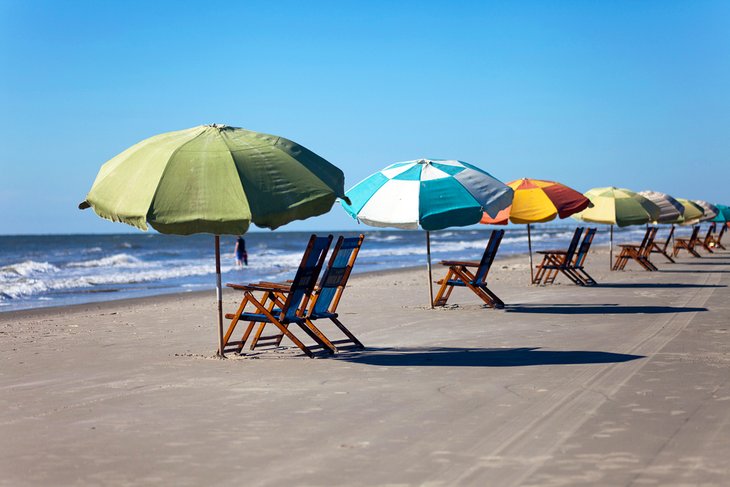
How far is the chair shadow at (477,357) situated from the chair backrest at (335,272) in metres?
0.54

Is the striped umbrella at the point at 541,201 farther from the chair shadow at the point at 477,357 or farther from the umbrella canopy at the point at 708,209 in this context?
the umbrella canopy at the point at 708,209

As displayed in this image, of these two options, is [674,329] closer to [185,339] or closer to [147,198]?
[185,339]

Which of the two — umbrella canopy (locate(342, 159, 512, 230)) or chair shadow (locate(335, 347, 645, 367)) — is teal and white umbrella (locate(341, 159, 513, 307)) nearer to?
umbrella canopy (locate(342, 159, 512, 230))

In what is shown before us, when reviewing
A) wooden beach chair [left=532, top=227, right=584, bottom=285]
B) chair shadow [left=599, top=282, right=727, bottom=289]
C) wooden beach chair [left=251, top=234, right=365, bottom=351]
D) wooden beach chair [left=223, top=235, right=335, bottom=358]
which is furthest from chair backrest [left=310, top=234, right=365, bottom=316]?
chair shadow [left=599, top=282, right=727, bottom=289]

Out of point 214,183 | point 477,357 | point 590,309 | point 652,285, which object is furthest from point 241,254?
point 214,183

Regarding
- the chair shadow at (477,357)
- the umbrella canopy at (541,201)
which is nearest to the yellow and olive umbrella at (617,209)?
the umbrella canopy at (541,201)

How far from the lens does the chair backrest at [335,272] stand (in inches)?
346

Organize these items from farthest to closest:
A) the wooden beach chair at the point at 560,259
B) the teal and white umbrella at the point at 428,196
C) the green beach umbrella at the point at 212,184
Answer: the wooden beach chair at the point at 560,259
the teal and white umbrella at the point at 428,196
the green beach umbrella at the point at 212,184

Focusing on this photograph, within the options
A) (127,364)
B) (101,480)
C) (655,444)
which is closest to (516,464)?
(655,444)

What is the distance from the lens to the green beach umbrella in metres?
7.46

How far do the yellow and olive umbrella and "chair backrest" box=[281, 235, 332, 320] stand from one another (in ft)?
41.2

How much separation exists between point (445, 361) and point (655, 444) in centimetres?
337

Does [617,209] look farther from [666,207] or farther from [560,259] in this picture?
[666,207]

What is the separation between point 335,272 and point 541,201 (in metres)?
7.56
